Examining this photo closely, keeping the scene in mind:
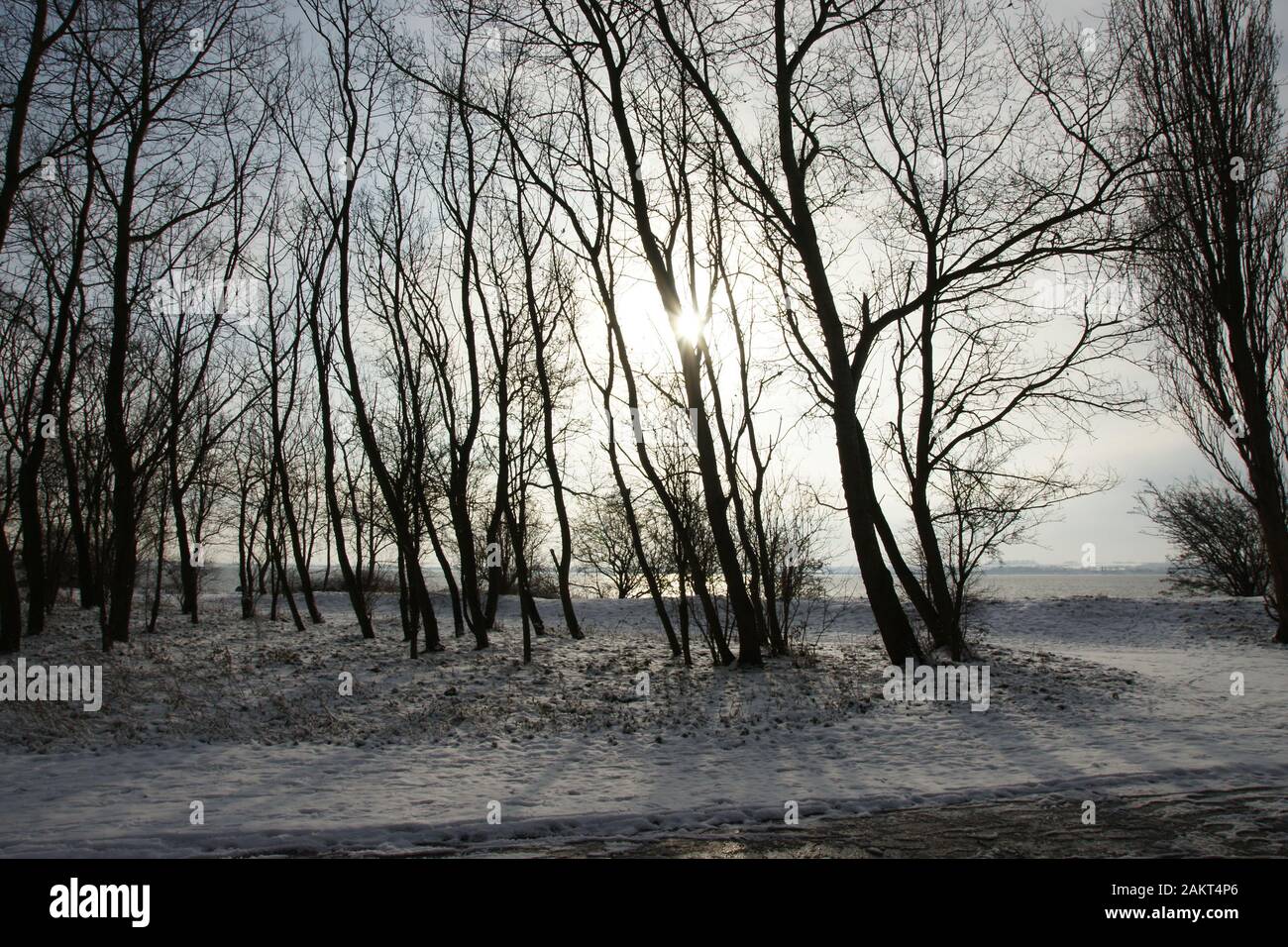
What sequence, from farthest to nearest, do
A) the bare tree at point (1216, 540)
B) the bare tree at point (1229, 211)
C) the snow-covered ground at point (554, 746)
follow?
the bare tree at point (1216, 540)
the bare tree at point (1229, 211)
the snow-covered ground at point (554, 746)

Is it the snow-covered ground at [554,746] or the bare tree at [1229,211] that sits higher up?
the bare tree at [1229,211]

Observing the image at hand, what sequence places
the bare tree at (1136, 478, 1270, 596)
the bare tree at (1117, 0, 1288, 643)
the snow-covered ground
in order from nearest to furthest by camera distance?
the snow-covered ground, the bare tree at (1117, 0, 1288, 643), the bare tree at (1136, 478, 1270, 596)

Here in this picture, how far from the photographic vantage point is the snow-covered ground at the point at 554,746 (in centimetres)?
625

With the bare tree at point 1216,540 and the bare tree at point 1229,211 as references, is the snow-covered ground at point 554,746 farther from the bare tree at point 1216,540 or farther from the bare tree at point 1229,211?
the bare tree at point 1216,540

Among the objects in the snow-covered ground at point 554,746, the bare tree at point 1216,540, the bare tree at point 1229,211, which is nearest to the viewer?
the snow-covered ground at point 554,746

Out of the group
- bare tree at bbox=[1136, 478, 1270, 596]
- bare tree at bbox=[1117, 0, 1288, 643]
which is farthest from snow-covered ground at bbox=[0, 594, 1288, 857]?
bare tree at bbox=[1136, 478, 1270, 596]

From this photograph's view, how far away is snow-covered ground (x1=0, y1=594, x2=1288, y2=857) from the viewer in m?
6.25

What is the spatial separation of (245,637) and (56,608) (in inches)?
293

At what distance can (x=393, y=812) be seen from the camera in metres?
6.43

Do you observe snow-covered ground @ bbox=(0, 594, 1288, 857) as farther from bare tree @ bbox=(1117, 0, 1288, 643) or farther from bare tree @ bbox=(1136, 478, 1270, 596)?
bare tree @ bbox=(1136, 478, 1270, 596)

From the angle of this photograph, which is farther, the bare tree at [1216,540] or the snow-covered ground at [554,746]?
the bare tree at [1216,540]

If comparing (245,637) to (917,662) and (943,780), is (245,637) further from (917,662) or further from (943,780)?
(943,780)

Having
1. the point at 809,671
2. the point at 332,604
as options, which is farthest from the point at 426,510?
the point at 332,604

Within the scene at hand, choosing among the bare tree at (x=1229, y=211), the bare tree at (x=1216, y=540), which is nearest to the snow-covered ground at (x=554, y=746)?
the bare tree at (x=1229, y=211)
